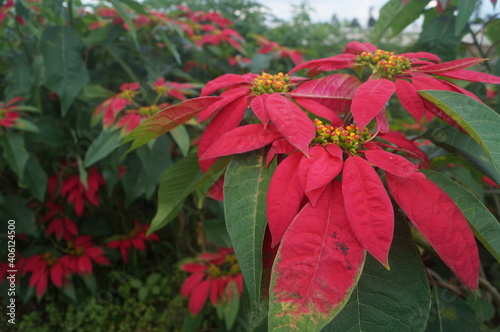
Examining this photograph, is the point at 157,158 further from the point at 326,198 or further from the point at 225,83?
the point at 326,198

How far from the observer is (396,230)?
1.40 feet

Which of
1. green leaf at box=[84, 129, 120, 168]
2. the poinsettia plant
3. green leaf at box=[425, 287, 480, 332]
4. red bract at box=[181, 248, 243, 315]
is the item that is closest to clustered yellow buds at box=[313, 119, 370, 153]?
the poinsettia plant

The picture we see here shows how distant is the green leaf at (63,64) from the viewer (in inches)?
41.9

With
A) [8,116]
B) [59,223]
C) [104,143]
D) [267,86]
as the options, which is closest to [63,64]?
[8,116]

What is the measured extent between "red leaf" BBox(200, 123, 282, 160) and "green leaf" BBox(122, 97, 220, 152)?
7 centimetres

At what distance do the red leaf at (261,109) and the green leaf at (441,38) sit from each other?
0.59 meters

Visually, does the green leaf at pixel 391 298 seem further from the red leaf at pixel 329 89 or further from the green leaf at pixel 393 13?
the green leaf at pixel 393 13

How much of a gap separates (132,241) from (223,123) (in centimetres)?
120

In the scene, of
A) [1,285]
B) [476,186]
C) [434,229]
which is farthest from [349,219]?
[1,285]

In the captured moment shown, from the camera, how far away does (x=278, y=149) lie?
0.43m

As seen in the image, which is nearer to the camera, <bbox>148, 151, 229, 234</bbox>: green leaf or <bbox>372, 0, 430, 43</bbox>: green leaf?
<bbox>148, 151, 229, 234</bbox>: green leaf

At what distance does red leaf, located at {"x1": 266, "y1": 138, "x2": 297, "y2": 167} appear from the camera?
0.43m

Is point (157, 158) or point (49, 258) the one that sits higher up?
point (157, 158)

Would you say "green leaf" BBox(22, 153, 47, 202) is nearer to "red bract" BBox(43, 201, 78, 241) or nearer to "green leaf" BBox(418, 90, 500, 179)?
"red bract" BBox(43, 201, 78, 241)
